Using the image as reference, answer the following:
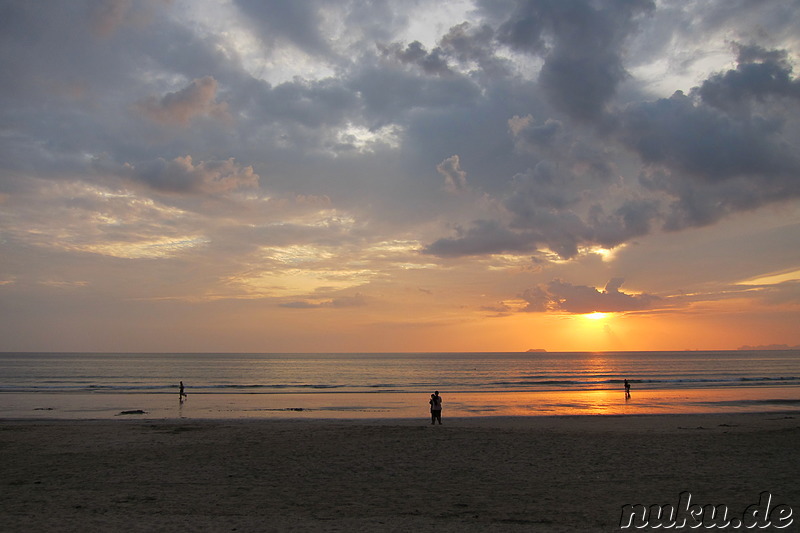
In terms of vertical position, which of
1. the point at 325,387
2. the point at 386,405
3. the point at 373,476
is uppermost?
the point at 373,476

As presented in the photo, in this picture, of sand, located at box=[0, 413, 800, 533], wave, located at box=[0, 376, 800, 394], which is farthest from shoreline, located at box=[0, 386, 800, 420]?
sand, located at box=[0, 413, 800, 533]

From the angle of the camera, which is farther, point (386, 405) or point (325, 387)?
point (325, 387)

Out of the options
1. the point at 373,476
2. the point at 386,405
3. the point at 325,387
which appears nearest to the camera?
the point at 373,476

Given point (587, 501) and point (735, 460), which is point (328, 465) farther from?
point (735, 460)

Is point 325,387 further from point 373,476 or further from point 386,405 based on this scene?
point 373,476

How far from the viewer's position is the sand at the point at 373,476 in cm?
1084

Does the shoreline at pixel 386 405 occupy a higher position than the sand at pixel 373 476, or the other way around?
the sand at pixel 373 476

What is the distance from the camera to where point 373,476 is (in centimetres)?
1490

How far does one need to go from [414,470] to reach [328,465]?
2.62 meters

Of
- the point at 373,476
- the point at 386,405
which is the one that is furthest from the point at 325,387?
the point at 373,476

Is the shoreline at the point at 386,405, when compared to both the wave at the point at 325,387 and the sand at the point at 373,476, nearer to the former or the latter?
the wave at the point at 325,387

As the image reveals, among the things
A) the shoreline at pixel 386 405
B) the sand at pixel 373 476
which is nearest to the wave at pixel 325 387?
the shoreline at pixel 386 405

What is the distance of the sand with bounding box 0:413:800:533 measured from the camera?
427 inches

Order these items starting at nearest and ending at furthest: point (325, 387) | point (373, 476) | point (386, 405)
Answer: point (373, 476), point (386, 405), point (325, 387)
